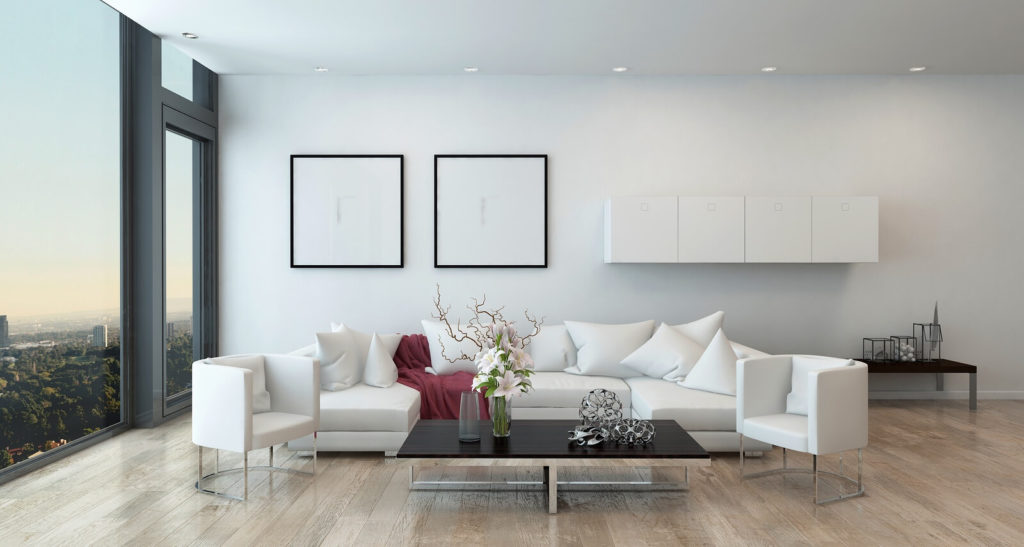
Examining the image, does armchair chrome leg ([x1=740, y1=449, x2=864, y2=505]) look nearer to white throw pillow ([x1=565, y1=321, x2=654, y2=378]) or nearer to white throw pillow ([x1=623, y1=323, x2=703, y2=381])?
white throw pillow ([x1=623, y1=323, x2=703, y2=381])

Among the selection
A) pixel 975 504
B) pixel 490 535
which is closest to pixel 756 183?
pixel 975 504

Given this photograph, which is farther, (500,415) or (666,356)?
(666,356)

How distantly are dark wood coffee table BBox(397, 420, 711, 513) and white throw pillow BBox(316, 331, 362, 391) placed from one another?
3.53ft

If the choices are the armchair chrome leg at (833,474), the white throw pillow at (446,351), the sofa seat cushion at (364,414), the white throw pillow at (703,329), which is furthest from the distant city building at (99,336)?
the armchair chrome leg at (833,474)

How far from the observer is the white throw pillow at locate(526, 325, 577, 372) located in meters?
5.54

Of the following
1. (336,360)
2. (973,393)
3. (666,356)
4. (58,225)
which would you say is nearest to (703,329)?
(666,356)

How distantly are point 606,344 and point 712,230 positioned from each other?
4.44 feet

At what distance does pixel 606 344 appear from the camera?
5.43 m

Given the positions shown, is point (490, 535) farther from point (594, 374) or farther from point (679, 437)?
point (594, 374)

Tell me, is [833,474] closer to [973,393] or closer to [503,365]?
[503,365]

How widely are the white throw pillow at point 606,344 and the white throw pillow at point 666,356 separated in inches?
3.8

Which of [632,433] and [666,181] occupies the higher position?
[666,181]

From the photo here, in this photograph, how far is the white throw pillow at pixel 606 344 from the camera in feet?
17.6

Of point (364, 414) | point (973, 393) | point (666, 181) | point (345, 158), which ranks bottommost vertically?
point (973, 393)
